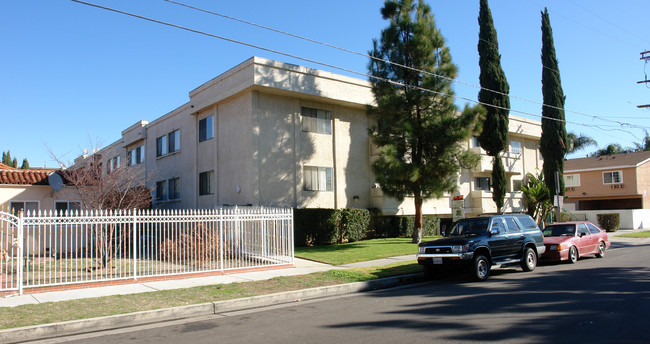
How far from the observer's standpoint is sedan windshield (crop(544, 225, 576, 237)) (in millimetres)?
16641

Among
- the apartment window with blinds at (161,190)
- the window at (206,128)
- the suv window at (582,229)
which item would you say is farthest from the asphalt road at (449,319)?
the apartment window with blinds at (161,190)

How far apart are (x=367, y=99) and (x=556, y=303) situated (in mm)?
17170

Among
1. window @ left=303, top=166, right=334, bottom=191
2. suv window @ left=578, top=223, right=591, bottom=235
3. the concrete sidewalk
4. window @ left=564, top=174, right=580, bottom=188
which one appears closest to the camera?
the concrete sidewalk

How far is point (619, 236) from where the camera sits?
91.2 feet

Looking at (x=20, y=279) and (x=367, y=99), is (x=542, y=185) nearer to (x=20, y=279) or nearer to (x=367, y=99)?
(x=367, y=99)

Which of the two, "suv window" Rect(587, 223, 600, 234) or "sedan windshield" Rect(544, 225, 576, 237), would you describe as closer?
"sedan windshield" Rect(544, 225, 576, 237)

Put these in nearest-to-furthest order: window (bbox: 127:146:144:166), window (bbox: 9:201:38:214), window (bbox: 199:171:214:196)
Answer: window (bbox: 9:201:38:214) → window (bbox: 199:171:214:196) → window (bbox: 127:146:144:166)

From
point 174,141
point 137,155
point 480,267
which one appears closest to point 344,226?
point 480,267

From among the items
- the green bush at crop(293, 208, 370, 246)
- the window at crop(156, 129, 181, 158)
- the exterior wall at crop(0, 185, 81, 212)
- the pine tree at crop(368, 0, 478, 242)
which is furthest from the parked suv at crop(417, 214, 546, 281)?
the window at crop(156, 129, 181, 158)

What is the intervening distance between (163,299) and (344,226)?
1296cm

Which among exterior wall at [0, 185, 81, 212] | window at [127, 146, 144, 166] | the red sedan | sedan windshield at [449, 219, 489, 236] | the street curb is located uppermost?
window at [127, 146, 144, 166]

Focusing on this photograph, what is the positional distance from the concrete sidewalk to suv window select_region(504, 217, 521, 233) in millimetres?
4072

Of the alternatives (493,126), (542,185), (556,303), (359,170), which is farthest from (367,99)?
(556,303)

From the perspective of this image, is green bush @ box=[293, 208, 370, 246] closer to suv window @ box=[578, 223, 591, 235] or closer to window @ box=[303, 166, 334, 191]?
window @ box=[303, 166, 334, 191]
